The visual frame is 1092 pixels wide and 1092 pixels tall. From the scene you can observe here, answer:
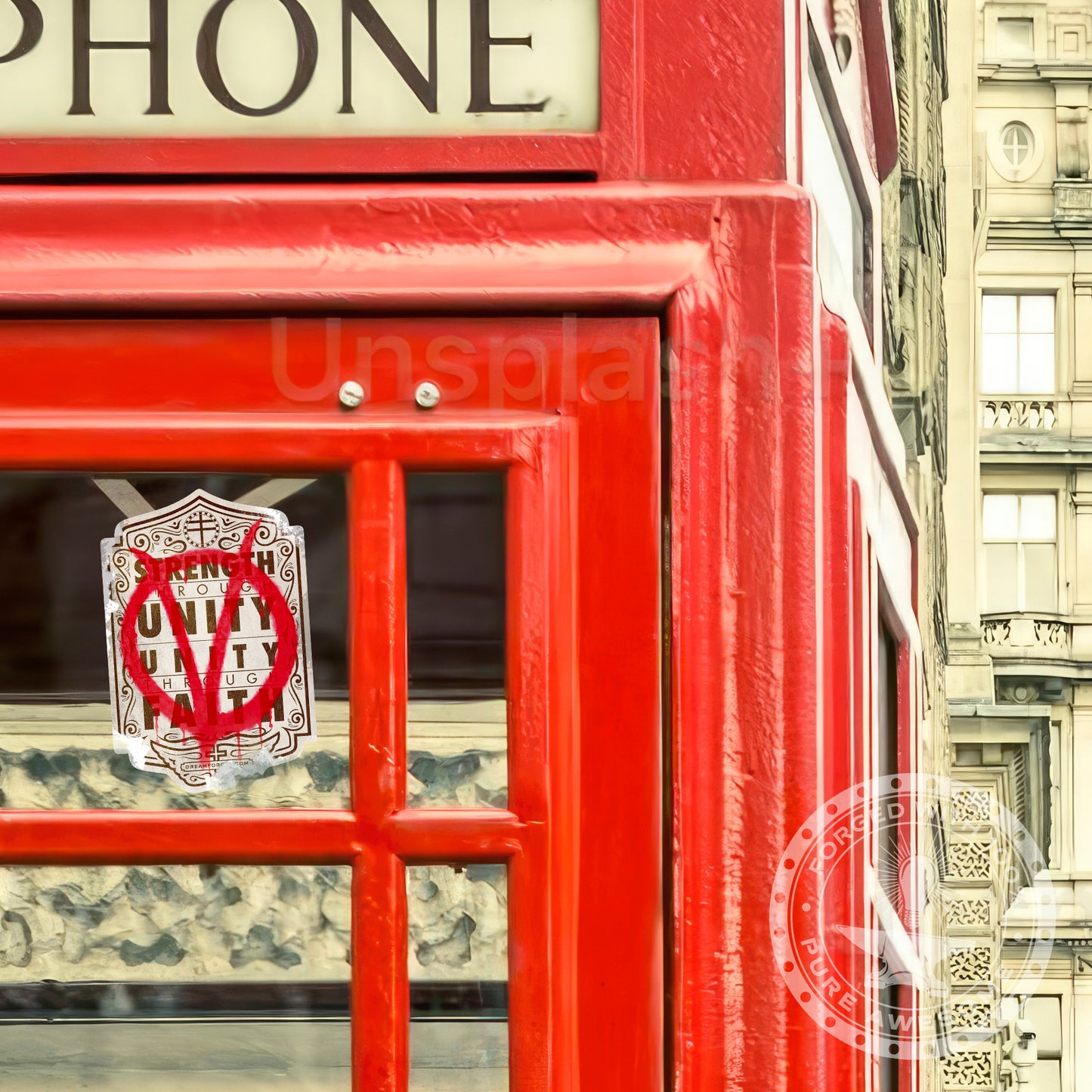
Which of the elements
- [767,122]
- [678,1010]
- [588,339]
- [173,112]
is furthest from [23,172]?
[678,1010]

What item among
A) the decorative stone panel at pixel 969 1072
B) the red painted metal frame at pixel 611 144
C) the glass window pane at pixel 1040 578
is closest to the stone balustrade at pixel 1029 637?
the glass window pane at pixel 1040 578

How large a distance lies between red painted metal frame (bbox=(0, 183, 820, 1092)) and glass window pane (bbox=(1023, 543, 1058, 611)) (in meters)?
19.6

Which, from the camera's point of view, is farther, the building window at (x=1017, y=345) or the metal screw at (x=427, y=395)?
the building window at (x=1017, y=345)

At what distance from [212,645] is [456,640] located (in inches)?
8.2

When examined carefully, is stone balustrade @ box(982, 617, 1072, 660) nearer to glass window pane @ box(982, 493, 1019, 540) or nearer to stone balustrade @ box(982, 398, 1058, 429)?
glass window pane @ box(982, 493, 1019, 540)

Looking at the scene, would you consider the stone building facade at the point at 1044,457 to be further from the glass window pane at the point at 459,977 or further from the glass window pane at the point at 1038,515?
the glass window pane at the point at 459,977

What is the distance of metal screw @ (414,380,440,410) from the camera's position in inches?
58.9

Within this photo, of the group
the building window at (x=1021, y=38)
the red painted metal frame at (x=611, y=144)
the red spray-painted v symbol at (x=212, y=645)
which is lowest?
the red spray-painted v symbol at (x=212, y=645)

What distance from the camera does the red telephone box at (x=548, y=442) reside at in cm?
146

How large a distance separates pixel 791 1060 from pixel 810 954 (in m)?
0.09

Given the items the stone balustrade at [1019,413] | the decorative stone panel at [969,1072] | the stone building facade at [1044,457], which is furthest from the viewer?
the stone balustrade at [1019,413]

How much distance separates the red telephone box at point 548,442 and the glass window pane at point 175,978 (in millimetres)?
35

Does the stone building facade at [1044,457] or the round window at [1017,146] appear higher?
the round window at [1017,146]

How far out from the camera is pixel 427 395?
1.50 metres
